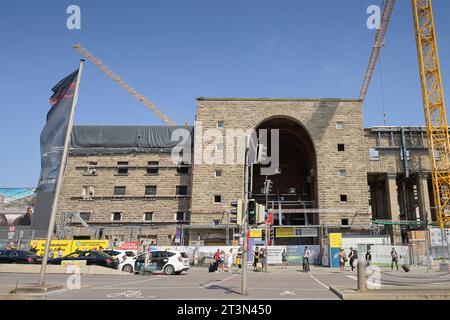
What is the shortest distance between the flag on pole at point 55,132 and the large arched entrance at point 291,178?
3443 cm

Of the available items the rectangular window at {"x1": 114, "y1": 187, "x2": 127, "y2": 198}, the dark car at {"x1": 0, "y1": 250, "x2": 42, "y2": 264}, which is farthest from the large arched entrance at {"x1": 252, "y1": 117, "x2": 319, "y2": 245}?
the dark car at {"x1": 0, "y1": 250, "x2": 42, "y2": 264}

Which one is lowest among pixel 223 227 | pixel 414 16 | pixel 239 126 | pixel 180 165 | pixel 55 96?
pixel 223 227

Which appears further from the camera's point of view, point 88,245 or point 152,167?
point 152,167

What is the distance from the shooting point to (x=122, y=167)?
4831 cm

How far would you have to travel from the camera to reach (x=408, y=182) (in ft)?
188

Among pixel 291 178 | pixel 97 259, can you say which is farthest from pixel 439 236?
pixel 291 178

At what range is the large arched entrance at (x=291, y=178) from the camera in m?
48.5

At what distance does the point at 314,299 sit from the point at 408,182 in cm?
Result: 5380

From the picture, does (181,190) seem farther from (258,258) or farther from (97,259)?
(97,259)

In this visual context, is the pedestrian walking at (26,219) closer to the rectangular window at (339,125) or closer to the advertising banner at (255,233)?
the advertising banner at (255,233)

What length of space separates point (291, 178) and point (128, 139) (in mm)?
25183

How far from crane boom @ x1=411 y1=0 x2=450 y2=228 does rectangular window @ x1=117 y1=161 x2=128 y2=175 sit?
4033 cm
